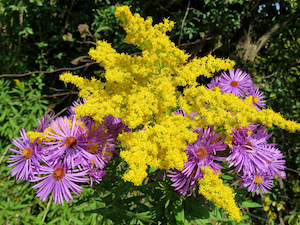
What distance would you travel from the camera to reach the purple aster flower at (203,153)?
103 cm

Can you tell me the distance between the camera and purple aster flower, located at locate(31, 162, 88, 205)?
3.60 feet

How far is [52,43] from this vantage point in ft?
10.1

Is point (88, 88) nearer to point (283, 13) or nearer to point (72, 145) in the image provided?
point (72, 145)

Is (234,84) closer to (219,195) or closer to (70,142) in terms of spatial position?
(219,195)

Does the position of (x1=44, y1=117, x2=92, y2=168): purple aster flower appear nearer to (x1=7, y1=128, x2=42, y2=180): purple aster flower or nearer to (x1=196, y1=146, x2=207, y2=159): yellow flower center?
(x1=7, y1=128, x2=42, y2=180): purple aster flower

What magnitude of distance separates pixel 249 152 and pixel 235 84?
0.65m

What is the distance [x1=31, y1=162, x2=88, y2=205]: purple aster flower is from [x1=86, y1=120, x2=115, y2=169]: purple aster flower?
95 millimetres

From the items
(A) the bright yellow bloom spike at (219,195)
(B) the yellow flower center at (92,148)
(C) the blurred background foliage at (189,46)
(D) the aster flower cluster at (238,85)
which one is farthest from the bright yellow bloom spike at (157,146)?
(C) the blurred background foliage at (189,46)

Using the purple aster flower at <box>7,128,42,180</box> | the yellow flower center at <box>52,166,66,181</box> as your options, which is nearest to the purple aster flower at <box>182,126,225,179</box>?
the yellow flower center at <box>52,166,66,181</box>

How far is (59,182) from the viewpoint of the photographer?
1144 millimetres

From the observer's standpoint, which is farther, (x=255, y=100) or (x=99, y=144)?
(x=255, y=100)

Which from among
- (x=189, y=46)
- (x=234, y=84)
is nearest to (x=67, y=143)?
(x=234, y=84)

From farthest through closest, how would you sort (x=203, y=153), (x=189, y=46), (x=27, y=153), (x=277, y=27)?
(x=189, y=46) < (x=277, y=27) < (x=27, y=153) < (x=203, y=153)

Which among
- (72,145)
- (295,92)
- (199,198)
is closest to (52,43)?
(72,145)
